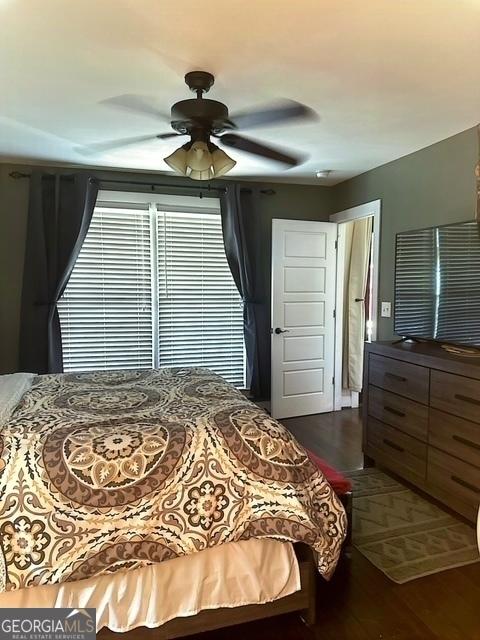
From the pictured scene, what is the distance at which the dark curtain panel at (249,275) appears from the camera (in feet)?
13.6

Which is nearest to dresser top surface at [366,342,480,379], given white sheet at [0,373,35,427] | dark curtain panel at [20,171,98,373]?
white sheet at [0,373,35,427]

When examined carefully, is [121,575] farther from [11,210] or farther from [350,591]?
[11,210]

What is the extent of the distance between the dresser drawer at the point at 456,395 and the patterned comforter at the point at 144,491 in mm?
1067

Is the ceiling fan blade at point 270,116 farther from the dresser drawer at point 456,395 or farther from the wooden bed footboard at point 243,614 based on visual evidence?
the wooden bed footboard at point 243,614

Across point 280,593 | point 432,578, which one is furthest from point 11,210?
point 432,578

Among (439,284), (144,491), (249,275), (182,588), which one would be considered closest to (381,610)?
(182,588)

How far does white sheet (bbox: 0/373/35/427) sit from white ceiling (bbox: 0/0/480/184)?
Answer: 164 centimetres

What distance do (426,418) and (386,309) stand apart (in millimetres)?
1335

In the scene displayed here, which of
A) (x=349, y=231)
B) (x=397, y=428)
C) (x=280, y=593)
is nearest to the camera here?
(x=280, y=593)

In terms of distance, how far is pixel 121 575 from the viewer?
156 centimetres

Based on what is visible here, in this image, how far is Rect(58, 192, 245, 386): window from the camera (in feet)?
13.0

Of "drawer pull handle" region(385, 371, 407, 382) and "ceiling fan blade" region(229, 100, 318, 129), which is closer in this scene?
"ceiling fan blade" region(229, 100, 318, 129)

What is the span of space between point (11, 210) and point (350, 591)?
382 centimetres

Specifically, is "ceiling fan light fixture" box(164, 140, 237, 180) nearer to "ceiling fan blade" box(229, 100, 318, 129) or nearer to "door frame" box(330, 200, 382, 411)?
"ceiling fan blade" box(229, 100, 318, 129)
